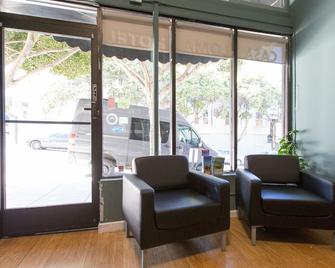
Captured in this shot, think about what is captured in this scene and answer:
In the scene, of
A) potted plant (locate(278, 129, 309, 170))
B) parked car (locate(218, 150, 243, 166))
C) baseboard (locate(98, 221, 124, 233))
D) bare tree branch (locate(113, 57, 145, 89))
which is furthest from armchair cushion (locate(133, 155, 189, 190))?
potted plant (locate(278, 129, 309, 170))

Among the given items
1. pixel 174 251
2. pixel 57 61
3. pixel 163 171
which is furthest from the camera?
pixel 57 61

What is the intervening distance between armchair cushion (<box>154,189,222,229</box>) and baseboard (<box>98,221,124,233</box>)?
0.70m

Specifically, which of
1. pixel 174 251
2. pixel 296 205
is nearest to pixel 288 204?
pixel 296 205

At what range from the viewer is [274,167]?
279 centimetres

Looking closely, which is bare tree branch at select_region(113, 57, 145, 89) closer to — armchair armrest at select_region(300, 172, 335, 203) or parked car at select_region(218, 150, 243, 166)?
parked car at select_region(218, 150, 243, 166)

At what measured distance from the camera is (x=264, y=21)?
3258mm

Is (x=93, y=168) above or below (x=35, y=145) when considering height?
below

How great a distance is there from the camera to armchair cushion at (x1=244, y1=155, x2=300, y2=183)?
2752mm

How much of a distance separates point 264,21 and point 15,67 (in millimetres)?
3062

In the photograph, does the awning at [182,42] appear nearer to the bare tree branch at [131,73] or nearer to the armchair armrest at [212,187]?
the bare tree branch at [131,73]

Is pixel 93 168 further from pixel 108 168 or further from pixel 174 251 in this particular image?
pixel 174 251

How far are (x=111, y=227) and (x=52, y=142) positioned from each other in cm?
110

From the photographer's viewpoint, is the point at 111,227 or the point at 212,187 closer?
the point at 212,187

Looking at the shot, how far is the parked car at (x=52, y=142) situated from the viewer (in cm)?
253
